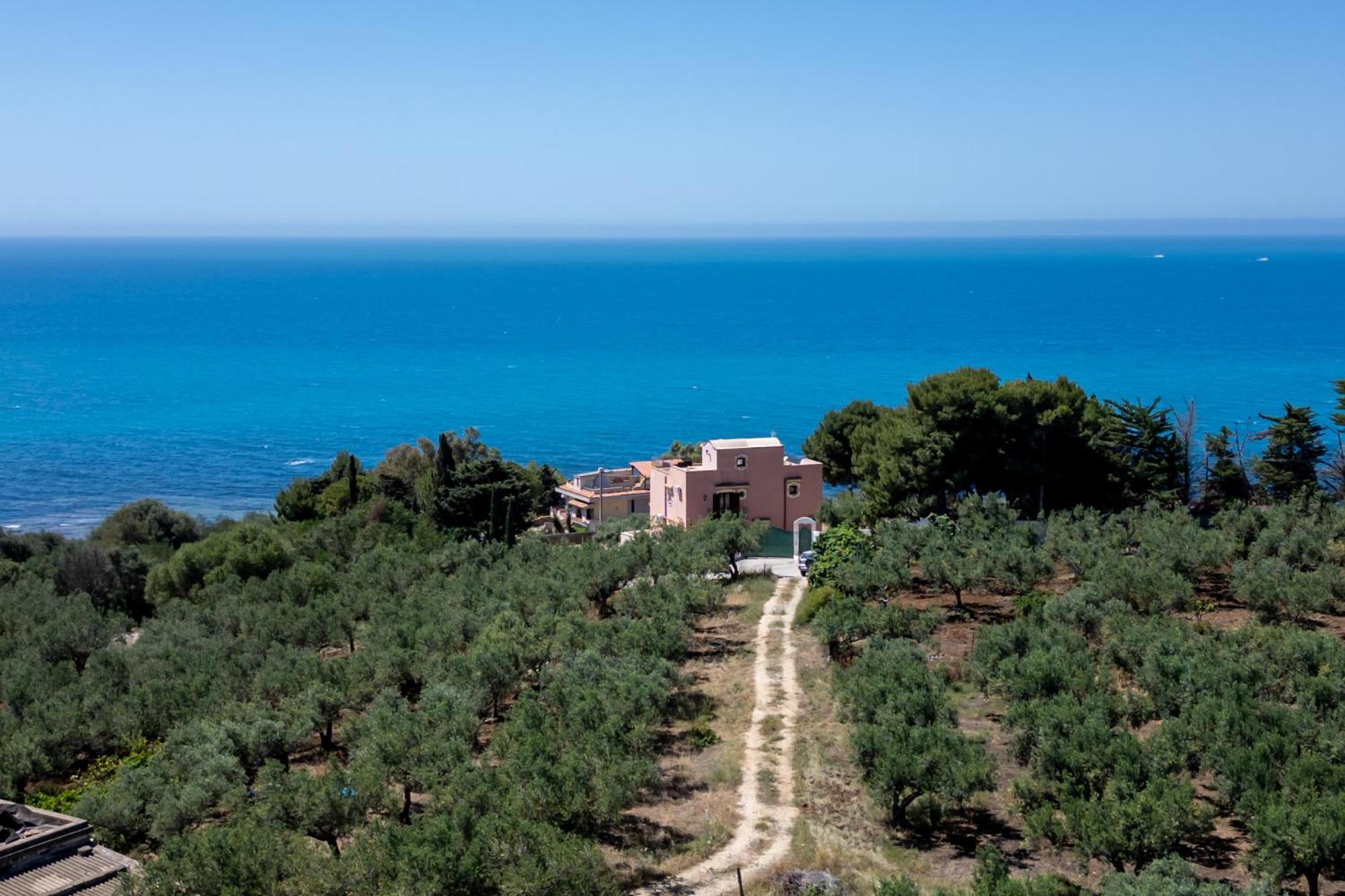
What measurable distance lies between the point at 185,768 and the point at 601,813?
25.9ft

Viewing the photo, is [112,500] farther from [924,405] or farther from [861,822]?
[861,822]

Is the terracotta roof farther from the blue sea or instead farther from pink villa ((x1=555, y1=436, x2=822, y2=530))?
the blue sea

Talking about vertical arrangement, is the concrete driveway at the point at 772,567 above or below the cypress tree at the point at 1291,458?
below

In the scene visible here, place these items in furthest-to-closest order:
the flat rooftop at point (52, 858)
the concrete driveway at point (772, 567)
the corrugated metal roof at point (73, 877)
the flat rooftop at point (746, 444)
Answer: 1. the flat rooftop at point (746, 444)
2. the concrete driveway at point (772, 567)
3. the flat rooftop at point (52, 858)
4. the corrugated metal roof at point (73, 877)

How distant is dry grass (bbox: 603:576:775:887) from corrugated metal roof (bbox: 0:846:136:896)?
7.32 metres

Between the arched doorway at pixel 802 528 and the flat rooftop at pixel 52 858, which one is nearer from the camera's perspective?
the flat rooftop at pixel 52 858

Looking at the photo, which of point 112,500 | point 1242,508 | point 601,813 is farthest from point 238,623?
point 112,500

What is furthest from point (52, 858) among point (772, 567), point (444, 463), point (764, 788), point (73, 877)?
point (444, 463)

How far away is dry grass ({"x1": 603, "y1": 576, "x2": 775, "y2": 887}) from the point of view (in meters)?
17.4

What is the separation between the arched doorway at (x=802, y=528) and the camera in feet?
125

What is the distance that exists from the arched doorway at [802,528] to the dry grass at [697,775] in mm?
8878

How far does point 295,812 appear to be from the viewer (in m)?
17.0

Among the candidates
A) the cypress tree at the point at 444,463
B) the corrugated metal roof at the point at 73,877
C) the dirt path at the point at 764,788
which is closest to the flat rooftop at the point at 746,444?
the cypress tree at the point at 444,463

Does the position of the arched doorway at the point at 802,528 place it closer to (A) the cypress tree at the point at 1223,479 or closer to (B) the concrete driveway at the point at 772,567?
(B) the concrete driveway at the point at 772,567
